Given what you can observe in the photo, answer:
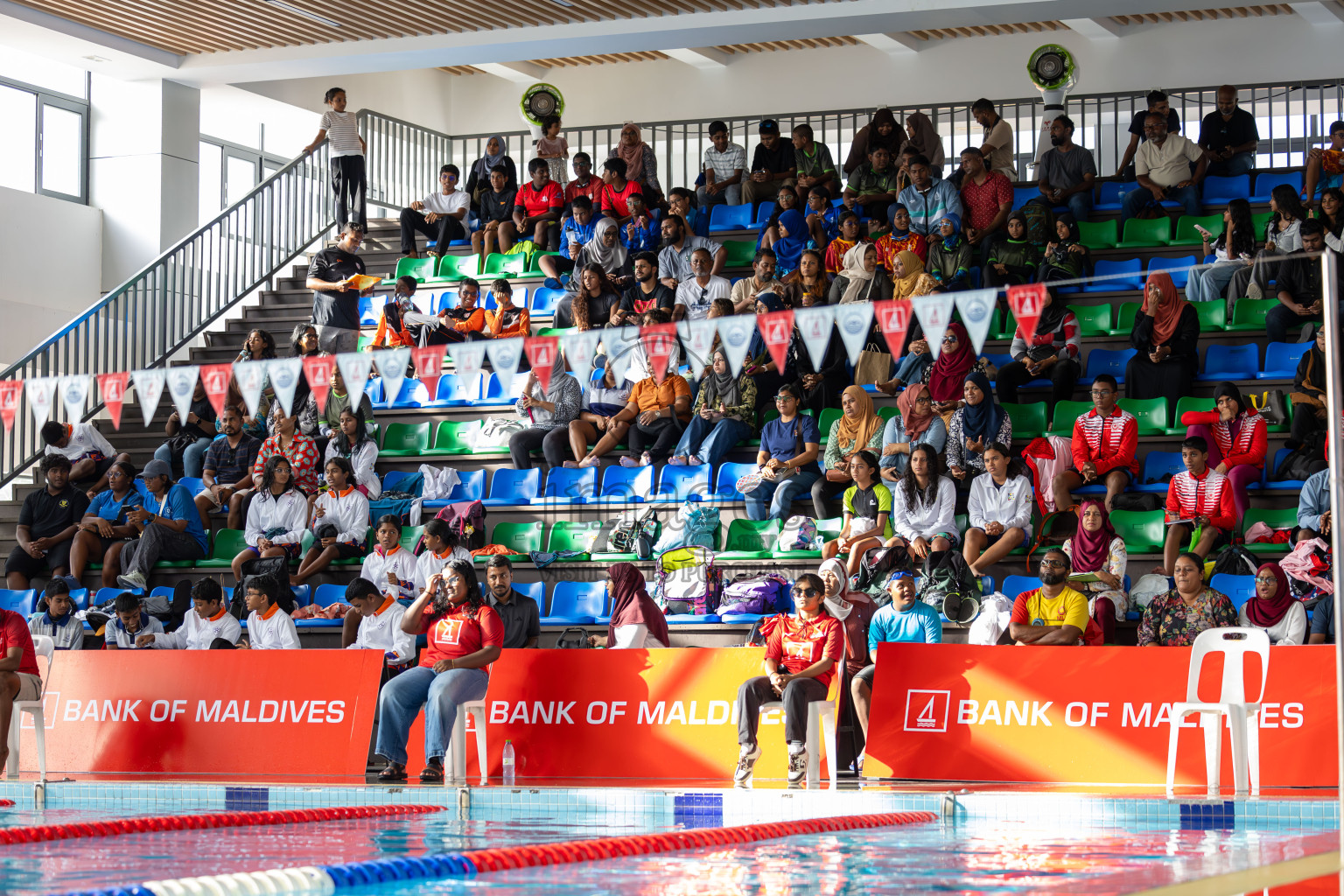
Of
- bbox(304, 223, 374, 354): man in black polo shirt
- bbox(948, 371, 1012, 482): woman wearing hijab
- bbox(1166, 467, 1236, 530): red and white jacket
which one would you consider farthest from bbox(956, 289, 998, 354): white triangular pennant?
bbox(304, 223, 374, 354): man in black polo shirt

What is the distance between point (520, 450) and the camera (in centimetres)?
1391

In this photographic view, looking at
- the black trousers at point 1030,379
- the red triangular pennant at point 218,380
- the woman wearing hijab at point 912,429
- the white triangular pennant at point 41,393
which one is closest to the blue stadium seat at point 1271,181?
the black trousers at point 1030,379

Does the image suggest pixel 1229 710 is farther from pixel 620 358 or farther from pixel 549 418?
pixel 620 358

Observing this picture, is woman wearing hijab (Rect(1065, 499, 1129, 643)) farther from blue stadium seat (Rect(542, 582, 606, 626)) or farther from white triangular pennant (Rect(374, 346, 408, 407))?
white triangular pennant (Rect(374, 346, 408, 407))

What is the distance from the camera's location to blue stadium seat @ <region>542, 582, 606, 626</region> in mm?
11852

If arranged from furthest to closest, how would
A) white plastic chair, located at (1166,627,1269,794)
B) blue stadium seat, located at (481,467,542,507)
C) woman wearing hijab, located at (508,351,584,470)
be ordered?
woman wearing hijab, located at (508,351,584,470) < blue stadium seat, located at (481,467,542,507) < white plastic chair, located at (1166,627,1269,794)

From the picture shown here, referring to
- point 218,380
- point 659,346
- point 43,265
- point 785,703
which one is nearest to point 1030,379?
point 659,346

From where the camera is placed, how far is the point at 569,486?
44.0ft

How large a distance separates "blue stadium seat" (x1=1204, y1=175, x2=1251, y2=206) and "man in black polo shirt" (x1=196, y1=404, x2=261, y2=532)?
30.4ft

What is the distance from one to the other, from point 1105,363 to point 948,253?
183 centimetres

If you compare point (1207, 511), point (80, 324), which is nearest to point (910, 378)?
point (1207, 511)

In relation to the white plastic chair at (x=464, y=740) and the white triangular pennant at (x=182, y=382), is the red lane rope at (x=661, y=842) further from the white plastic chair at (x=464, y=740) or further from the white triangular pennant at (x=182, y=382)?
the white triangular pennant at (x=182, y=382)

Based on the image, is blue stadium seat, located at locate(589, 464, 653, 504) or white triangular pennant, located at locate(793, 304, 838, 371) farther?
blue stadium seat, located at locate(589, 464, 653, 504)

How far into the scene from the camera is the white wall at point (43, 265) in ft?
55.1
